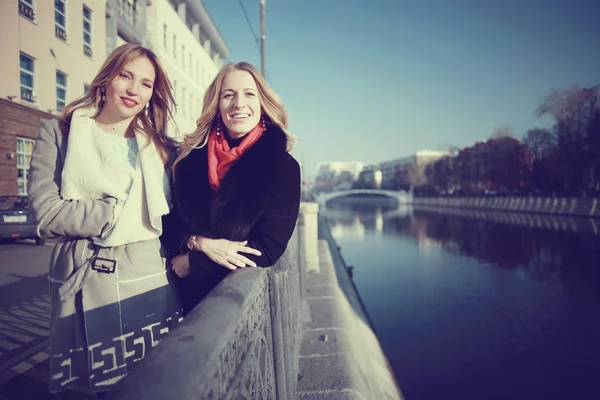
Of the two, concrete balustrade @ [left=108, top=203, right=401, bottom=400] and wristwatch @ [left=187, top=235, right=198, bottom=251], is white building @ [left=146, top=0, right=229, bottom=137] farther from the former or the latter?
concrete balustrade @ [left=108, top=203, right=401, bottom=400]

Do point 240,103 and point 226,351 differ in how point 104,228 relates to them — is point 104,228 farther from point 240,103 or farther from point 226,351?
point 226,351

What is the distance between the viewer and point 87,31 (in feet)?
48.8

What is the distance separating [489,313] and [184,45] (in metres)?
20.6

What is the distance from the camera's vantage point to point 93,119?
1705 mm

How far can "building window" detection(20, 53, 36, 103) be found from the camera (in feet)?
39.3

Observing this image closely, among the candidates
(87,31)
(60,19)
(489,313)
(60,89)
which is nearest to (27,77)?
(60,89)

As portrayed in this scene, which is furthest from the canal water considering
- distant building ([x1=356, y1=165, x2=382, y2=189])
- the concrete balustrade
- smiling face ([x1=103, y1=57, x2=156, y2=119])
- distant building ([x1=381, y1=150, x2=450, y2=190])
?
distant building ([x1=356, y1=165, x2=382, y2=189])

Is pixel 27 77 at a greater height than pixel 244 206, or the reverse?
pixel 27 77

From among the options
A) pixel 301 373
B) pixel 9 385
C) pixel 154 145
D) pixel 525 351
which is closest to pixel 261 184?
pixel 154 145

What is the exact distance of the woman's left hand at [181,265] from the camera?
5.48 ft

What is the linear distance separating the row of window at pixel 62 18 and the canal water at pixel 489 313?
1364 centimetres

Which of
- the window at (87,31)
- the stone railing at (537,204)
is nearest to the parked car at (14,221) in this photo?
the window at (87,31)

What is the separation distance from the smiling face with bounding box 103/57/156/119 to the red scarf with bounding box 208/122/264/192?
349mm

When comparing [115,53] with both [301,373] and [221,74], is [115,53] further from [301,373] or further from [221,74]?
[301,373]
